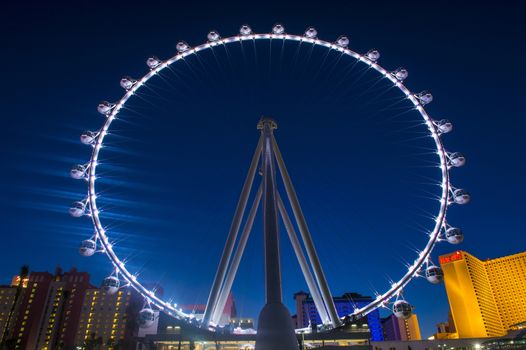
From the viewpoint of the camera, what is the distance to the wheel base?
10.6m

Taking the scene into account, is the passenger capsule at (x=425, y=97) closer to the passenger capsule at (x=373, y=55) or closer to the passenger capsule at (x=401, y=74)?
the passenger capsule at (x=401, y=74)

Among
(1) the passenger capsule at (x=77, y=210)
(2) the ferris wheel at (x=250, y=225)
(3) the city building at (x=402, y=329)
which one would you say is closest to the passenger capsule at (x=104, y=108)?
(2) the ferris wheel at (x=250, y=225)

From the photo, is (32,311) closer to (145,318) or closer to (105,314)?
(105,314)

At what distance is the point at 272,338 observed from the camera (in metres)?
10.6

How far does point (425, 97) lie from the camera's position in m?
20.0

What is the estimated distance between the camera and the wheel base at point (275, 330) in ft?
34.7

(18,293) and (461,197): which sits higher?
(461,197)

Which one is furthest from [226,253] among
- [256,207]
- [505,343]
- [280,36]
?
[505,343]

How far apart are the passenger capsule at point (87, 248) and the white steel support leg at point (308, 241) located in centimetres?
878

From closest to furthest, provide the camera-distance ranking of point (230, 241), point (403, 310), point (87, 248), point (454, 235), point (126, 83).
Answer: point (403, 310) < point (87, 248) < point (454, 235) < point (230, 241) < point (126, 83)

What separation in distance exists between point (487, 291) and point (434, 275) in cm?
13386

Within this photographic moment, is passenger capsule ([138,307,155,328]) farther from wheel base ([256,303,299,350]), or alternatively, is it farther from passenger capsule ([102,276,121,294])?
wheel base ([256,303,299,350])

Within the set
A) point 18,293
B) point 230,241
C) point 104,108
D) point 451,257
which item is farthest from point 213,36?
point 451,257

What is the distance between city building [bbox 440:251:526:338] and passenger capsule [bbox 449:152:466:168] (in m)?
114
